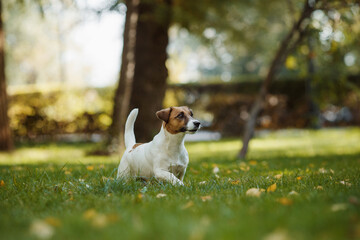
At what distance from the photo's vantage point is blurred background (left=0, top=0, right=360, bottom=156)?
7.40m

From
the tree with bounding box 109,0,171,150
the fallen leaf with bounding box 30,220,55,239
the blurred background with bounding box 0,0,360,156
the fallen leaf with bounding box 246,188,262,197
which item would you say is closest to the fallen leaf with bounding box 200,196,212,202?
the fallen leaf with bounding box 246,188,262,197

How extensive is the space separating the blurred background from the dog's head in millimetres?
3784

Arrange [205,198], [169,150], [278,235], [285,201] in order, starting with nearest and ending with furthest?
[278,235] → [285,201] → [205,198] → [169,150]

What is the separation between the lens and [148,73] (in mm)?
10016

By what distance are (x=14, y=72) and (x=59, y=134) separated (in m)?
37.2

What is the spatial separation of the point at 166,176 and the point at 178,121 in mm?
603

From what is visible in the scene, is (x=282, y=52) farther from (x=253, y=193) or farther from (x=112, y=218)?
(x=112, y=218)

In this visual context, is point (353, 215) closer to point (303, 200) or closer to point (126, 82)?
point (303, 200)

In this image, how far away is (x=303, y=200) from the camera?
2764mm

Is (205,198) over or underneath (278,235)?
underneath

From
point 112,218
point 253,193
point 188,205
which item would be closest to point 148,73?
point 253,193

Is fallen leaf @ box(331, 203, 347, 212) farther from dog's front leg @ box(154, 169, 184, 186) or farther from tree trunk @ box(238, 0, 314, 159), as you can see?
tree trunk @ box(238, 0, 314, 159)

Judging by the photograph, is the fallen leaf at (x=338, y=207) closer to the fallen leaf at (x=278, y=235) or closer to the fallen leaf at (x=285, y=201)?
the fallen leaf at (x=285, y=201)

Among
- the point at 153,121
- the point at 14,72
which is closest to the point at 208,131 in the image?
the point at 153,121
